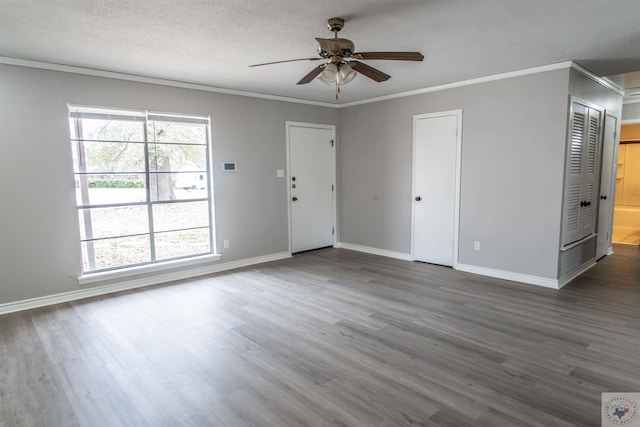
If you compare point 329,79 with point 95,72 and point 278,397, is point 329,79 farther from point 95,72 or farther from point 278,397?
point 95,72

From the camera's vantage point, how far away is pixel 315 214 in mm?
6402

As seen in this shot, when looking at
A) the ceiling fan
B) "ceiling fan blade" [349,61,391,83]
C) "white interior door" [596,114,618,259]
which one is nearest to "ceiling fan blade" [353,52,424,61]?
the ceiling fan

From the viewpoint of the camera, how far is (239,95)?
526cm

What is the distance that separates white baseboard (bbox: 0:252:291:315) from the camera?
379 cm

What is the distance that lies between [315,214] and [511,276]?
3.20 m

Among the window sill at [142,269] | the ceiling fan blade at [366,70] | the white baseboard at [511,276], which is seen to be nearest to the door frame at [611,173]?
the white baseboard at [511,276]

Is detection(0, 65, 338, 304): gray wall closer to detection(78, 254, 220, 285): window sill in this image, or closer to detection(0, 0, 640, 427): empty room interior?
detection(0, 0, 640, 427): empty room interior

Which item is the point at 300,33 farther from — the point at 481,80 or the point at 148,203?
the point at 148,203

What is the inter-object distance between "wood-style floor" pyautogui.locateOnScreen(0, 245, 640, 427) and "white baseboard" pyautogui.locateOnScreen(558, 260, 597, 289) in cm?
8

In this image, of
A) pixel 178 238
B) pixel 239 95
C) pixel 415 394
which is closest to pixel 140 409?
pixel 415 394

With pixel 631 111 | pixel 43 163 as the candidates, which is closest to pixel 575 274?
pixel 631 111

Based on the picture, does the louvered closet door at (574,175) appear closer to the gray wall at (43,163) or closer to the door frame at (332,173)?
the door frame at (332,173)

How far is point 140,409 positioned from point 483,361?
2.35m

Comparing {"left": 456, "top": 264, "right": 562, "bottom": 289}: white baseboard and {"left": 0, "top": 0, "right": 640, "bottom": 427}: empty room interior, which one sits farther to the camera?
{"left": 456, "top": 264, "right": 562, "bottom": 289}: white baseboard
